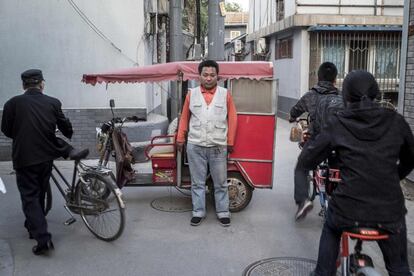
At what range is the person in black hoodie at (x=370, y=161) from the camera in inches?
115

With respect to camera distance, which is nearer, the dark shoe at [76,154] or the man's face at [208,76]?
the dark shoe at [76,154]

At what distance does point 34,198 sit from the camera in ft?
15.4

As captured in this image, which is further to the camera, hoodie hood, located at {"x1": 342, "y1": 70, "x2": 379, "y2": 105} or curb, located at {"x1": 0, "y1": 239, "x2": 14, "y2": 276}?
curb, located at {"x1": 0, "y1": 239, "x2": 14, "y2": 276}

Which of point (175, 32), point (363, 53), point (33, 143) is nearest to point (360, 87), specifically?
point (33, 143)

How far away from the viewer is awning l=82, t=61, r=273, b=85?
222 inches

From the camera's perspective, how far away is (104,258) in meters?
4.62

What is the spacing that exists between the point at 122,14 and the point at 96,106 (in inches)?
72.5

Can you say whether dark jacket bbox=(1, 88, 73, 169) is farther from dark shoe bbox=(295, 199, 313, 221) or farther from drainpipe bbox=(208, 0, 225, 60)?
drainpipe bbox=(208, 0, 225, 60)

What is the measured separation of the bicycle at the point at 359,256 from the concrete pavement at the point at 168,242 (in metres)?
1.41

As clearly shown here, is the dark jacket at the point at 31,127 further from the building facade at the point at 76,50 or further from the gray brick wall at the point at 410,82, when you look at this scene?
the gray brick wall at the point at 410,82

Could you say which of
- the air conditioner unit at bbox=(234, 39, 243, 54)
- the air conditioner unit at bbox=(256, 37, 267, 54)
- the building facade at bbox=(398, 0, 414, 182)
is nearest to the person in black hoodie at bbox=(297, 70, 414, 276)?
the building facade at bbox=(398, 0, 414, 182)

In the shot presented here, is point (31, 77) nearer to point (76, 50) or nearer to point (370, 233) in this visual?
point (370, 233)

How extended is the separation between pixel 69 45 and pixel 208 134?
4.69 meters

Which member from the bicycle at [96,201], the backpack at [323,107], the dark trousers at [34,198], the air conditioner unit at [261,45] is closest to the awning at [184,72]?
the backpack at [323,107]
